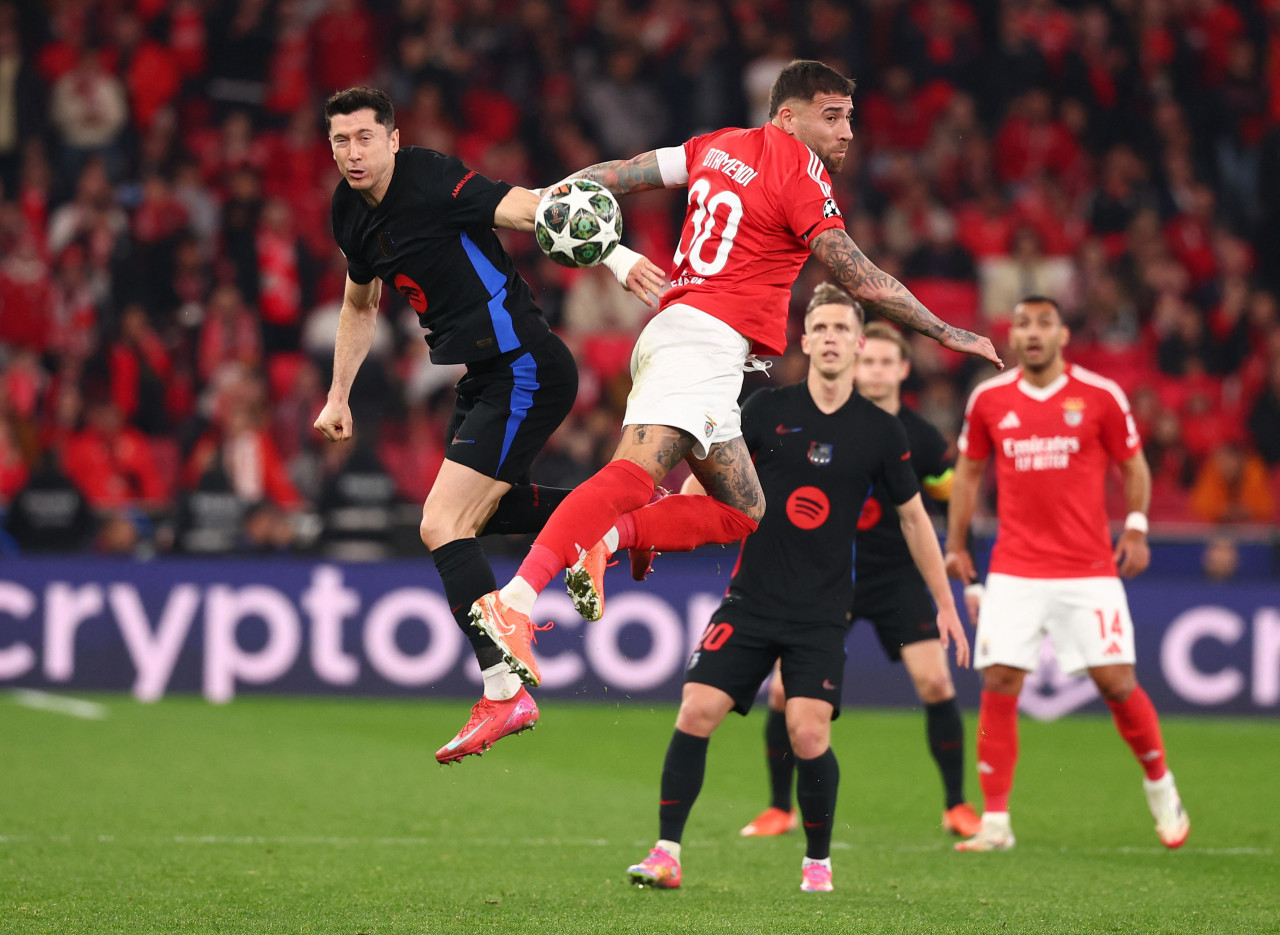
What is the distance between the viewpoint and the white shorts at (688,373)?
5324 mm

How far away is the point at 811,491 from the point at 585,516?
1571 millimetres

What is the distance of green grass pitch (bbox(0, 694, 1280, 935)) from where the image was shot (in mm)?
5594

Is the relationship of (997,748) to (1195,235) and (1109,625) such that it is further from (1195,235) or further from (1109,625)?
(1195,235)

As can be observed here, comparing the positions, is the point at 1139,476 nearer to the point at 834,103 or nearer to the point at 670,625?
the point at 834,103

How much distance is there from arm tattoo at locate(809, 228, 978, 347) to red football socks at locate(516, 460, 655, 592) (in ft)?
3.05

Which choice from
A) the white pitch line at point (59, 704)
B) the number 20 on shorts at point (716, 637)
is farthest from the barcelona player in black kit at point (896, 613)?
the white pitch line at point (59, 704)

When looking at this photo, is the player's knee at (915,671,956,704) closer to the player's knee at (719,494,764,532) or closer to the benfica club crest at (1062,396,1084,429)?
the benfica club crest at (1062,396,1084,429)

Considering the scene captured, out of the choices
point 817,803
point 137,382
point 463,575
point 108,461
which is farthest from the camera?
point 137,382

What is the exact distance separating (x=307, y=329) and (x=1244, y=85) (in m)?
→ 10.1

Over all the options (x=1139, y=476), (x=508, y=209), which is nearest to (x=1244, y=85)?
(x=1139, y=476)

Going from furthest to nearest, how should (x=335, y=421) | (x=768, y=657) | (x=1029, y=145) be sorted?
(x=1029, y=145) < (x=768, y=657) < (x=335, y=421)

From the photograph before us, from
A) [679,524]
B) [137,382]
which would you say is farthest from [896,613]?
[137,382]

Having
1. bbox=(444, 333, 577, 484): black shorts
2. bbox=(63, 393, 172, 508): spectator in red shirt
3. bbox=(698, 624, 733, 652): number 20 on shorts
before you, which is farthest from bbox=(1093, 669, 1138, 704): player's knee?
bbox=(63, 393, 172, 508): spectator in red shirt

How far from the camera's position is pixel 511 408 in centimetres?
550
